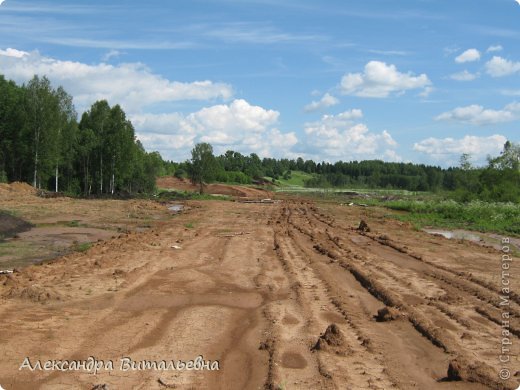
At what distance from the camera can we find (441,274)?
1188cm

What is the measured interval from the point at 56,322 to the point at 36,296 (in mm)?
1523

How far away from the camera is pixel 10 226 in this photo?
1819 centimetres

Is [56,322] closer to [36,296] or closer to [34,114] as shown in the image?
[36,296]

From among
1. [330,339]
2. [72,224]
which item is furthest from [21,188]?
[330,339]

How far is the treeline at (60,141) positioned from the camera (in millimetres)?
45375

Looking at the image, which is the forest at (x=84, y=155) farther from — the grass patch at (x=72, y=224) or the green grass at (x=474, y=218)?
the grass patch at (x=72, y=224)

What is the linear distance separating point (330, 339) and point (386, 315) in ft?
5.54

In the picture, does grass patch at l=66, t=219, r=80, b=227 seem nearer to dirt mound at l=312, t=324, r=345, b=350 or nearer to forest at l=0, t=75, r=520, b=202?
dirt mound at l=312, t=324, r=345, b=350

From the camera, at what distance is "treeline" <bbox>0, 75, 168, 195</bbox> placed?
149ft

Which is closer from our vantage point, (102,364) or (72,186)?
(102,364)

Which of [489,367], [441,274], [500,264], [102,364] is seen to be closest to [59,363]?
[102,364]

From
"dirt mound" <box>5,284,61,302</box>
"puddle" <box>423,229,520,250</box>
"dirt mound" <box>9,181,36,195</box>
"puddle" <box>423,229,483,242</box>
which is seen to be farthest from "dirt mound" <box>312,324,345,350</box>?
"dirt mound" <box>9,181,36,195</box>

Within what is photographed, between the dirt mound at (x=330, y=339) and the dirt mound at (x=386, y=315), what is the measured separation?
4.52 feet

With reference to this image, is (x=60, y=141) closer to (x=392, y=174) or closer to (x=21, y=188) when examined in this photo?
(x=21, y=188)
